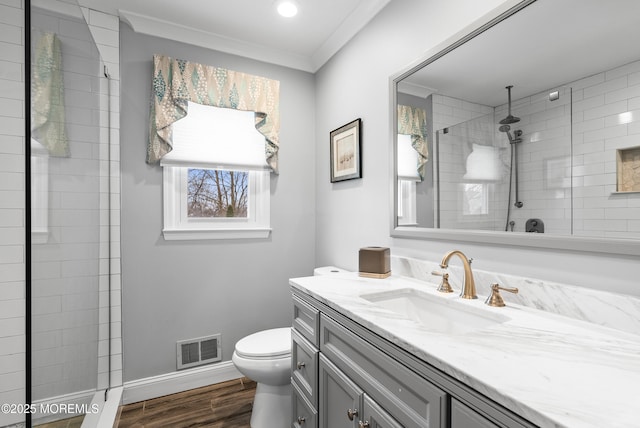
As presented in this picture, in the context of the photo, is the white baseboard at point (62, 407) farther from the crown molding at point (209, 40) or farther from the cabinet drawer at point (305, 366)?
the crown molding at point (209, 40)

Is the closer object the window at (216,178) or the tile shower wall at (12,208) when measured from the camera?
the tile shower wall at (12,208)

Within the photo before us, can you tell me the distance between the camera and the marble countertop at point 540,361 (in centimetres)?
54

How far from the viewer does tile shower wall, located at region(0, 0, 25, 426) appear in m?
0.98

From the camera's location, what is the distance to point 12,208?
3.78ft

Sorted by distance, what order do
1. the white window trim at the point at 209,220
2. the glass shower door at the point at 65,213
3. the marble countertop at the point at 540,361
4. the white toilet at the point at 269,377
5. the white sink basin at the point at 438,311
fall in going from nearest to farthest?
the marble countertop at the point at 540,361 < the glass shower door at the point at 65,213 < the white sink basin at the point at 438,311 < the white toilet at the point at 269,377 < the white window trim at the point at 209,220

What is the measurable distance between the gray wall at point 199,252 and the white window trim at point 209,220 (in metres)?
0.05

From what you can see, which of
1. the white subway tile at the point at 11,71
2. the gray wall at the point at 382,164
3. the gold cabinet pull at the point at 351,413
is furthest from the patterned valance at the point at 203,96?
the gold cabinet pull at the point at 351,413

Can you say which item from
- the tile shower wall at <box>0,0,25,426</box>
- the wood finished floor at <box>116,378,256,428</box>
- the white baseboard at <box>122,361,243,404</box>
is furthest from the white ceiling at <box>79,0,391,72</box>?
the wood finished floor at <box>116,378,256,428</box>

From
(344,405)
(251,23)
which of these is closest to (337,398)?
(344,405)

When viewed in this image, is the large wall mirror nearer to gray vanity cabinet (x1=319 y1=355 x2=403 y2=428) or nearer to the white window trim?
gray vanity cabinet (x1=319 y1=355 x2=403 y2=428)

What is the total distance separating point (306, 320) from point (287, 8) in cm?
185

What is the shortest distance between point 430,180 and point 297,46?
159 centimetres

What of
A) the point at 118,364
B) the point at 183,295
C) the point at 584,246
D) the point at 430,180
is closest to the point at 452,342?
the point at 584,246

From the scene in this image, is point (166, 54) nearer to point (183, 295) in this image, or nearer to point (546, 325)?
point (183, 295)
